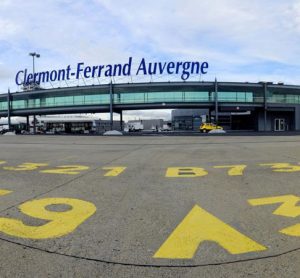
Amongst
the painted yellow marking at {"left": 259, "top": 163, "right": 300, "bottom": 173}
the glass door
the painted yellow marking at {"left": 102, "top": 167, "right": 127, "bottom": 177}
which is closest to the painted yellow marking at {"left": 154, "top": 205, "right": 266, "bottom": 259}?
the painted yellow marking at {"left": 102, "top": 167, "right": 127, "bottom": 177}

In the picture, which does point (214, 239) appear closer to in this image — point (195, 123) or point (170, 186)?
point (170, 186)

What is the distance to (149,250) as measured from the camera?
186 inches

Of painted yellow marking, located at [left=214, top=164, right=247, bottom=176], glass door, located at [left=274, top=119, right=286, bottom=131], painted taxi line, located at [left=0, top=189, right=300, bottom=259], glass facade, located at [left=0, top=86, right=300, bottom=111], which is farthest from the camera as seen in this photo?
glass door, located at [left=274, top=119, right=286, bottom=131]

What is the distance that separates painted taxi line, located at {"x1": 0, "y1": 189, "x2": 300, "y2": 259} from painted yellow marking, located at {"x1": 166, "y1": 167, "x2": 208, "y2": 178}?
352 cm

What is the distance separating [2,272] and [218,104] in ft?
204

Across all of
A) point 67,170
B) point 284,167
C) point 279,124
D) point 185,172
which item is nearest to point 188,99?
point 279,124

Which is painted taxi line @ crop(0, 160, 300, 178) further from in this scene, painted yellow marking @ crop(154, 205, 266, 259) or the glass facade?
the glass facade

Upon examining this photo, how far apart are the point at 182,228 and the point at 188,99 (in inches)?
2339

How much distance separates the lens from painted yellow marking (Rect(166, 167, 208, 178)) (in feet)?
35.8

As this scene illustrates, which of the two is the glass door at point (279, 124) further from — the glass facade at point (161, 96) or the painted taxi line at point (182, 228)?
the painted taxi line at point (182, 228)

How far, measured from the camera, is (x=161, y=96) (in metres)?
64.9

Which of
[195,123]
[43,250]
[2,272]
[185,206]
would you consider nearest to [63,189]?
[185,206]

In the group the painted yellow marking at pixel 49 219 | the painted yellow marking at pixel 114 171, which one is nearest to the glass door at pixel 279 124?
the painted yellow marking at pixel 114 171

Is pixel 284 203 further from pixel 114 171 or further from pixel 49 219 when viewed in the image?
pixel 114 171
